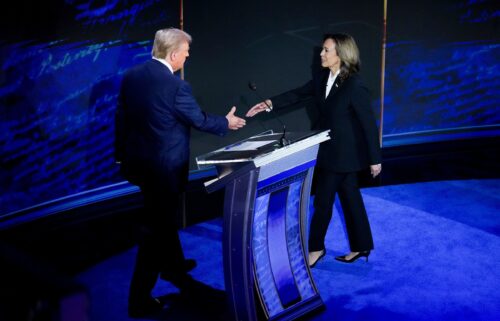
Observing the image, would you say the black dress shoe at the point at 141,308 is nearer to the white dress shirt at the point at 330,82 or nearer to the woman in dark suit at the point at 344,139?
the woman in dark suit at the point at 344,139

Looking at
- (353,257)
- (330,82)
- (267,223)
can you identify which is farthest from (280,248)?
(330,82)

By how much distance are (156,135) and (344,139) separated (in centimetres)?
118

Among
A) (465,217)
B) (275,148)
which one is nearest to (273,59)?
(465,217)

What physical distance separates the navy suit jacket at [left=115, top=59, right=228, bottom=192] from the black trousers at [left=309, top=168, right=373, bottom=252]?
0.86 meters

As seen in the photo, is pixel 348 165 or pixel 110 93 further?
pixel 110 93

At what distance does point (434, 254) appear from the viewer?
3738mm

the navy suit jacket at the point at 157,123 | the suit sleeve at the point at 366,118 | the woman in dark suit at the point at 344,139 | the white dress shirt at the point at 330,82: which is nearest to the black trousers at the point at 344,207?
the woman in dark suit at the point at 344,139

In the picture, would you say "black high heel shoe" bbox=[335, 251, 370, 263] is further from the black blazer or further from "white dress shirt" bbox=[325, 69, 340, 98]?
"white dress shirt" bbox=[325, 69, 340, 98]

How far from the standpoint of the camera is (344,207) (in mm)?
3539

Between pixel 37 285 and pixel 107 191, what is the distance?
323cm

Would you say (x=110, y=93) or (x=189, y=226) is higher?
(x=110, y=93)

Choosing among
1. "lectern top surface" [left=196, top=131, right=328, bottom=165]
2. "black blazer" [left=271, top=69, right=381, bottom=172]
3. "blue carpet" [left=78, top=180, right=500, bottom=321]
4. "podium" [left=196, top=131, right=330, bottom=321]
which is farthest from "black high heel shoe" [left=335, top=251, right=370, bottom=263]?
"lectern top surface" [left=196, top=131, right=328, bottom=165]

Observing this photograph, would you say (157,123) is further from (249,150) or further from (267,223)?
(267,223)

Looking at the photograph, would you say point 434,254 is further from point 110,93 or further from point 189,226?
point 110,93
